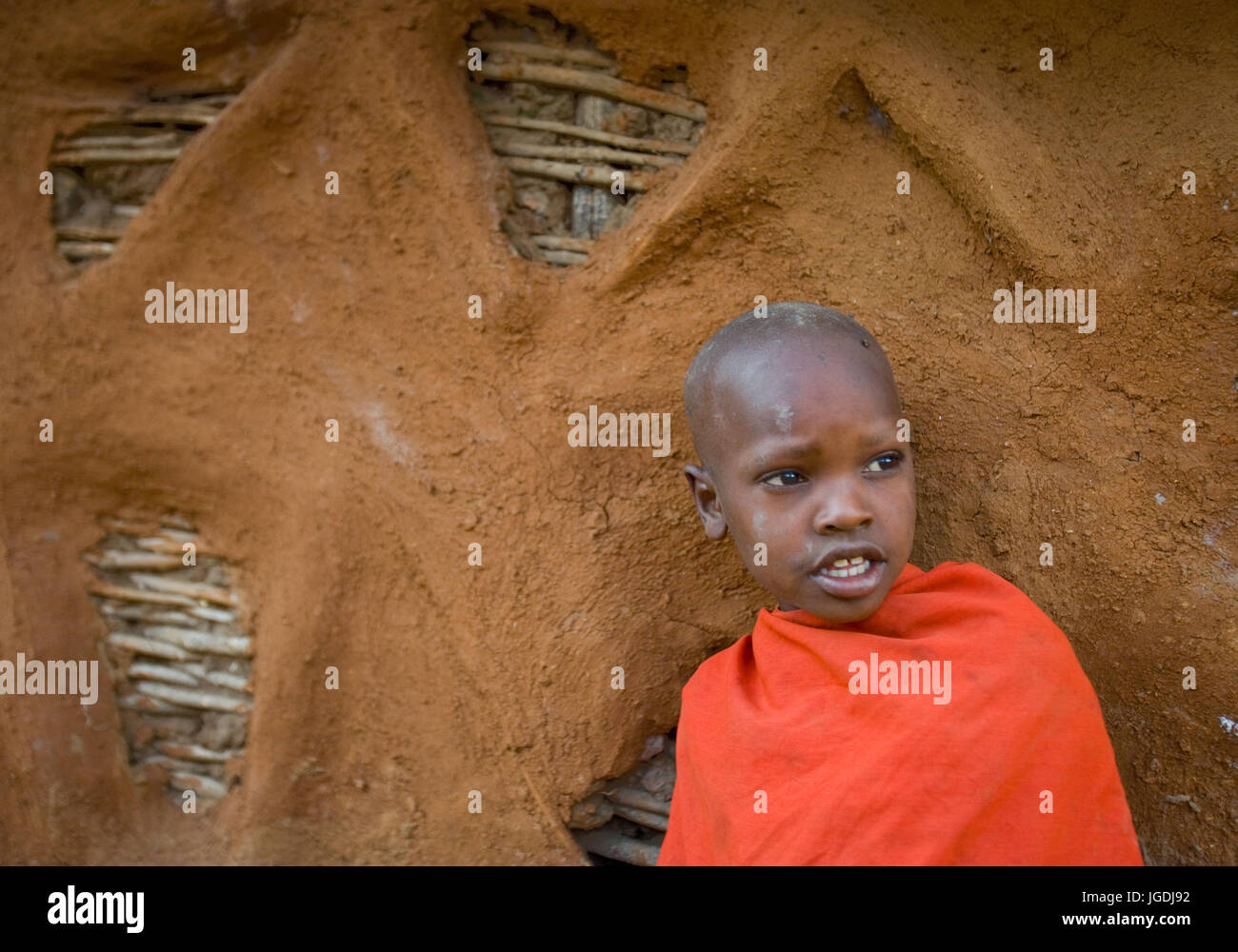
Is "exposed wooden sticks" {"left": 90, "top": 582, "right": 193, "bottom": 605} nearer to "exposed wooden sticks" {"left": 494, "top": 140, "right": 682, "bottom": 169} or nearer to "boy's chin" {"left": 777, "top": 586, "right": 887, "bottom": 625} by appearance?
"exposed wooden sticks" {"left": 494, "top": 140, "right": 682, "bottom": 169}

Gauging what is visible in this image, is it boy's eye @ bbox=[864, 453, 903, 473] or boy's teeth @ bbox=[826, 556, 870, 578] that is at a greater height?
boy's eye @ bbox=[864, 453, 903, 473]

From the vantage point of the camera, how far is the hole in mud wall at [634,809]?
222 centimetres

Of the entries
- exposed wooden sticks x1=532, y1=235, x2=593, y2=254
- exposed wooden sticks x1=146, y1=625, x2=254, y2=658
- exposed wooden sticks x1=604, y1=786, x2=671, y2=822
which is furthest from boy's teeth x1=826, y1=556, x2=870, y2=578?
exposed wooden sticks x1=146, y1=625, x2=254, y2=658

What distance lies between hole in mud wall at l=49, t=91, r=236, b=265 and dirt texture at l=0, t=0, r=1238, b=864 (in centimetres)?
6

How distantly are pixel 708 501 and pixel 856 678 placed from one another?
0.45m

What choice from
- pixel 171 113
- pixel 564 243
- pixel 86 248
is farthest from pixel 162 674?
pixel 564 243

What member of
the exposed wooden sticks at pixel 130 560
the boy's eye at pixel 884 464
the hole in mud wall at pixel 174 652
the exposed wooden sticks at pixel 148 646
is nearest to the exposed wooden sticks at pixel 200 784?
the hole in mud wall at pixel 174 652

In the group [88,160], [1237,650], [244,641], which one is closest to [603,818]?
[244,641]

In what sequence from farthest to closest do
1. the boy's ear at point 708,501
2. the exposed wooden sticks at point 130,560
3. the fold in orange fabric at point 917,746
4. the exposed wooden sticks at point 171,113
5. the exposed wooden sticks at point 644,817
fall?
the exposed wooden sticks at point 130,560 < the exposed wooden sticks at point 171,113 < the exposed wooden sticks at point 644,817 < the boy's ear at point 708,501 < the fold in orange fabric at point 917,746

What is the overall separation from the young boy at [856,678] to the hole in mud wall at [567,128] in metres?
0.66

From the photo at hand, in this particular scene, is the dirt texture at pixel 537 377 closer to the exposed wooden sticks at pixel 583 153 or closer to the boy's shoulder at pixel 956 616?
the exposed wooden sticks at pixel 583 153

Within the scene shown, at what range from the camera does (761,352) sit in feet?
5.43

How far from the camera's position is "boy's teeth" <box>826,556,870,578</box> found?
1591mm

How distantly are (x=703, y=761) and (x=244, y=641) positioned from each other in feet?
4.58
